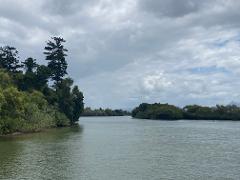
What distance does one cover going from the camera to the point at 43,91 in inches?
4473

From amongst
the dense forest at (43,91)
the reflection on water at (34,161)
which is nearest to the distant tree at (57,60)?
the dense forest at (43,91)

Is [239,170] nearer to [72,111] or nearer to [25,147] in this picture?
[25,147]

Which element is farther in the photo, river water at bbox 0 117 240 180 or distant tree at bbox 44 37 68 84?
distant tree at bbox 44 37 68 84

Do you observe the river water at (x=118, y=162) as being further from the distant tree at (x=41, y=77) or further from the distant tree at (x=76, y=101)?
the distant tree at (x=76, y=101)

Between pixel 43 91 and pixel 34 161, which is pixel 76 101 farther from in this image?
pixel 34 161

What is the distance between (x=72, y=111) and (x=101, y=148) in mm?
68685

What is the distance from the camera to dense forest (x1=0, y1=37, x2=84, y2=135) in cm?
8788

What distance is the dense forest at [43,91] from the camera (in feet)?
288

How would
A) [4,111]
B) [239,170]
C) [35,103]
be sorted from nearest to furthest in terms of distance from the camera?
[239,170] < [4,111] < [35,103]

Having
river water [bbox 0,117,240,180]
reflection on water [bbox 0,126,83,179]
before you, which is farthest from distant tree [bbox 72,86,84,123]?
river water [bbox 0,117,240,180]

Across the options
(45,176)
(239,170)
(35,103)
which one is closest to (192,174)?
(239,170)

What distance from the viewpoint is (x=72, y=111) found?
124 meters

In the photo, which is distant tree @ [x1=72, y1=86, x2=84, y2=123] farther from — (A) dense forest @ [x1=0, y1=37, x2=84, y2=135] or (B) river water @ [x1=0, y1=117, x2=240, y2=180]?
(B) river water @ [x1=0, y1=117, x2=240, y2=180]

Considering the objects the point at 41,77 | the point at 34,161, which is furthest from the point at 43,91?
the point at 34,161
